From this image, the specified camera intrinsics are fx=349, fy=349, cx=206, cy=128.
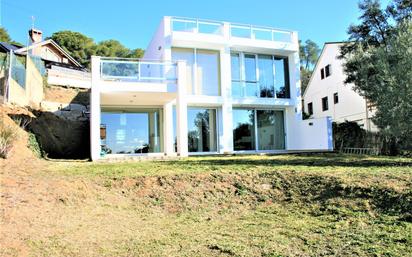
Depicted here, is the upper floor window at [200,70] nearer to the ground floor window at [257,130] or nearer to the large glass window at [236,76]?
the large glass window at [236,76]

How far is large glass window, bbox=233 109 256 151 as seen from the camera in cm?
1919

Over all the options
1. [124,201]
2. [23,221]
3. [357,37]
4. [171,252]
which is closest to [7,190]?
[23,221]

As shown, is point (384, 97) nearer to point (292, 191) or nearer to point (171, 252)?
point (292, 191)

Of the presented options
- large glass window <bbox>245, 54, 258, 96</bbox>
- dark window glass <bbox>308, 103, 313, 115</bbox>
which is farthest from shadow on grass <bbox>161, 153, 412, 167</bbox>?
dark window glass <bbox>308, 103, 313, 115</bbox>

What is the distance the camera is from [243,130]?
19391mm

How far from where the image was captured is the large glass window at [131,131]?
56.9 feet

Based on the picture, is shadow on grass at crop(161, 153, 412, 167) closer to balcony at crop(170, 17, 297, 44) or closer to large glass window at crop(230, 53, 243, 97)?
large glass window at crop(230, 53, 243, 97)

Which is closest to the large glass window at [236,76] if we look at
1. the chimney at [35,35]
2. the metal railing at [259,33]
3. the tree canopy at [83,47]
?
the metal railing at [259,33]

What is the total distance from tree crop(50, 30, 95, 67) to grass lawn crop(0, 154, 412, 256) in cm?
4306

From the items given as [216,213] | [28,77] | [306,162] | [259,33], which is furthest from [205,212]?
[259,33]

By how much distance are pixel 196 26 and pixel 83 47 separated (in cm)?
3493

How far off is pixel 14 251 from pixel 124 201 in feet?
8.84

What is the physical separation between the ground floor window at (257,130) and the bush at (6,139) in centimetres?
1199

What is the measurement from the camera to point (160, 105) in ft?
59.0
